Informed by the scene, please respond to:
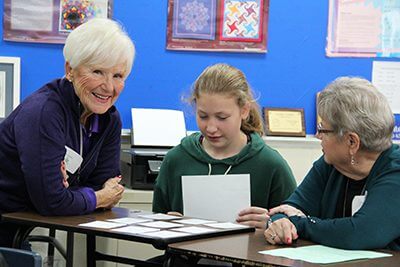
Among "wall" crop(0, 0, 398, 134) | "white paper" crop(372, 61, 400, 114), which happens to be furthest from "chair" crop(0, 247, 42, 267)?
"white paper" crop(372, 61, 400, 114)

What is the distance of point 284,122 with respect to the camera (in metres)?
4.12

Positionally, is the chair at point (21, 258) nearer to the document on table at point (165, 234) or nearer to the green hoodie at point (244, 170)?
the document on table at point (165, 234)

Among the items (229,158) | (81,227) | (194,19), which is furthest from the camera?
(194,19)

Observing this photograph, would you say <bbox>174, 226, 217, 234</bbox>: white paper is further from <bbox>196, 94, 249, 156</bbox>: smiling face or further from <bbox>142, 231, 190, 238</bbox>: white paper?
<bbox>196, 94, 249, 156</bbox>: smiling face

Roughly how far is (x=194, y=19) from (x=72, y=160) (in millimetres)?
1616

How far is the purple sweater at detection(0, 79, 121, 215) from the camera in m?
2.48

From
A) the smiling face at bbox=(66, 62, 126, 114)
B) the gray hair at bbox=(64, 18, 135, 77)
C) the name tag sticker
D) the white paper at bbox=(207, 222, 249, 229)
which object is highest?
the gray hair at bbox=(64, 18, 135, 77)

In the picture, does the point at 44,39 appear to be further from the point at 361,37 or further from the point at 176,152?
the point at 361,37

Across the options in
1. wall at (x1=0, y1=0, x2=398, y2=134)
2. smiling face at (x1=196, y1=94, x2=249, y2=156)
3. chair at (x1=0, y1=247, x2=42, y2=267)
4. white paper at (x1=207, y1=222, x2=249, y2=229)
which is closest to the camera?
chair at (x1=0, y1=247, x2=42, y2=267)

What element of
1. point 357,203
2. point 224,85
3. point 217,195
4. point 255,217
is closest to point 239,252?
point 357,203

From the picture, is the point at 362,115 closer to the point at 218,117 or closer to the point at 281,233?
the point at 281,233

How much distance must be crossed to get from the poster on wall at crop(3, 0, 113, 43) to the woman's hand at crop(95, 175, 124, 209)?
4.56 ft

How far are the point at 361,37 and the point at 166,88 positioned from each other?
1.14 metres

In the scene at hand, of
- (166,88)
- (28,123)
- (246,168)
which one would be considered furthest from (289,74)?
(28,123)
